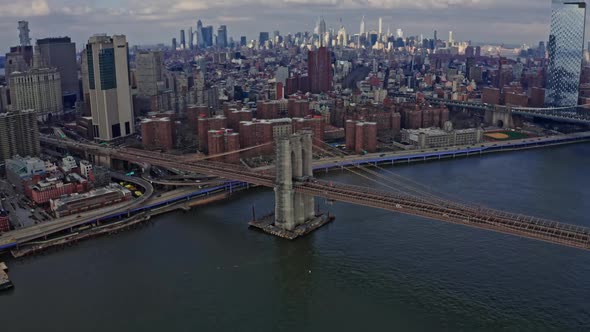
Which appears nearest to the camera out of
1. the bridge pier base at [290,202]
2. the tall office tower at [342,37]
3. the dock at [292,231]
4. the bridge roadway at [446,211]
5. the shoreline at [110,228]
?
the bridge roadway at [446,211]

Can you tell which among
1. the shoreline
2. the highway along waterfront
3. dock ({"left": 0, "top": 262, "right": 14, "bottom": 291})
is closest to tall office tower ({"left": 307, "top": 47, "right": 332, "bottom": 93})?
the shoreline

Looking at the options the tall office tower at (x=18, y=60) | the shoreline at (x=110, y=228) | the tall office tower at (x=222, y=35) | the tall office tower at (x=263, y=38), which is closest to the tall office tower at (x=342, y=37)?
the tall office tower at (x=263, y=38)

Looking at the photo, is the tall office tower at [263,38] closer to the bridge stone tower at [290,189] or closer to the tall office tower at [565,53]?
the tall office tower at [565,53]

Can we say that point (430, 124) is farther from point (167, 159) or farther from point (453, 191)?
point (167, 159)

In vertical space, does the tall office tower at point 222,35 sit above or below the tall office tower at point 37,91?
above

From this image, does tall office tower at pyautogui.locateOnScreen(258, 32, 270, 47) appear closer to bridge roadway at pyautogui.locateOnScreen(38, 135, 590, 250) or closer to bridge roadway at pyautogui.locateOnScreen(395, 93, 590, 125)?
bridge roadway at pyautogui.locateOnScreen(395, 93, 590, 125)

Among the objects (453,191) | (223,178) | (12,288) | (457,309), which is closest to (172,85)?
(223,178)

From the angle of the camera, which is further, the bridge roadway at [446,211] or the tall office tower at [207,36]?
the tall office tower at [207,36]
